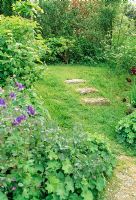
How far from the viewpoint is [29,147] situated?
157 inches

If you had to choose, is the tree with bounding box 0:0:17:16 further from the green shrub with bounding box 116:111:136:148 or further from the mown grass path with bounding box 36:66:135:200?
the green shrub with bounding box 116:111:136:148

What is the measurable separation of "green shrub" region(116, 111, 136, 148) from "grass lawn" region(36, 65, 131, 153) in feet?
0.42

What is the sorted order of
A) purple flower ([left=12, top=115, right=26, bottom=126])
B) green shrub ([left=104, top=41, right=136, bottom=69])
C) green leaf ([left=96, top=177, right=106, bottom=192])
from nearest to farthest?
purple flower ([left=12, top=115, right=26, bottom=126]) < green leaf ([left=96, top=177, right=106, bottom=192]) < green shrub ([left=104, top=41, right=136, bottom=69])

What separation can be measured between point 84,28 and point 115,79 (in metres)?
2.81

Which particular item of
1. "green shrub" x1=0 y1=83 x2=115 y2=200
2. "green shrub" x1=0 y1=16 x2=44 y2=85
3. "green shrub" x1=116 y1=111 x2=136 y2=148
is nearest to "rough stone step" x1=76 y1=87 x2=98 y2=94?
"green shrub" x1=116 y1=111 x2=136 y2=148

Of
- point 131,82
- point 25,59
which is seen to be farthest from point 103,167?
point 131,82

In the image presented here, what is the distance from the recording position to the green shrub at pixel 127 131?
6133 mm

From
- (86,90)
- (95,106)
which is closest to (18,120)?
(95,106)

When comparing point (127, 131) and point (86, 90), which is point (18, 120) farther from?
point (86, 90)

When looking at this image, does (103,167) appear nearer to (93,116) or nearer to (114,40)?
(93,116)

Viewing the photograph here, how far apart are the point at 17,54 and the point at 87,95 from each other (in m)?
2.67

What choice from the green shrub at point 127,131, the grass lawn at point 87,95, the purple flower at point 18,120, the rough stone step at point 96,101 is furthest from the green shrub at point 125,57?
the purple flower at point 18,120

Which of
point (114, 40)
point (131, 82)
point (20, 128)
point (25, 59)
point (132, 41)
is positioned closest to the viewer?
point (20, 128)

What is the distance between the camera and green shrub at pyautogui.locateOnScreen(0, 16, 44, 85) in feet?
18.7
